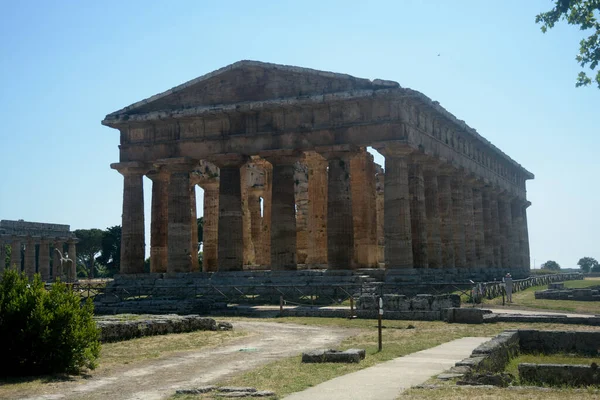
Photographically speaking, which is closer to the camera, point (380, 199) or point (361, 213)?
point (361, 213)

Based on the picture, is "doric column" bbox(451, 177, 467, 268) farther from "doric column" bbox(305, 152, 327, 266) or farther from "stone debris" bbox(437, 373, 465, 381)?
"stone debris" bbox(437, 373, 465, 381)

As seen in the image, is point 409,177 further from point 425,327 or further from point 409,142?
point 425,327

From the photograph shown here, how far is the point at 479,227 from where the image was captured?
51.4 meters

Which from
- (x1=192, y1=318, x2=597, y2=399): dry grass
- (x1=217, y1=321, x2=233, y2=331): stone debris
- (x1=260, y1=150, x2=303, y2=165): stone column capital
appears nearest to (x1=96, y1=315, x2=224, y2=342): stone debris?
(x1=217, y1=321, x2=233, y2=331): stone debris

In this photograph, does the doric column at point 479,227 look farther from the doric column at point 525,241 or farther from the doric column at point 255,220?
the doric column at point 525,241

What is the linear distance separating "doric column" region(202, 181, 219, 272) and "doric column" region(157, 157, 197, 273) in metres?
4.86

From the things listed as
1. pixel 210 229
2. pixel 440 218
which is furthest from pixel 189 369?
pixel 210 229

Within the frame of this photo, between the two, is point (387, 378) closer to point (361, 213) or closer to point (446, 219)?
point (361, 213)

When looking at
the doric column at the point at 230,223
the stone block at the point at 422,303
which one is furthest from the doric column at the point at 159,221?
the stone block at the point at 422,303

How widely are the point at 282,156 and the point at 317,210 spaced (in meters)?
7.53

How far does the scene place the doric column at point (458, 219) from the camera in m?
45.3

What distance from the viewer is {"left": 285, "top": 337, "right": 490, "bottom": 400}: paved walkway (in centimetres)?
1023

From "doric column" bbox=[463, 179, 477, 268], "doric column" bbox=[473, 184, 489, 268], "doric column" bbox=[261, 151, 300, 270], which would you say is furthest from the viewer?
"doric column" bbox=[473, 184, 489, 268]

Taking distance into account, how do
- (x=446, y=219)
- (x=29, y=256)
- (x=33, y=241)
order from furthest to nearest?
(x=33, y=241)
(x=29, y=256)
(x=446, y=219)
